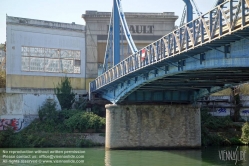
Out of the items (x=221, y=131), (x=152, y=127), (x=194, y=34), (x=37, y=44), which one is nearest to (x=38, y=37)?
(x=37, y=44)

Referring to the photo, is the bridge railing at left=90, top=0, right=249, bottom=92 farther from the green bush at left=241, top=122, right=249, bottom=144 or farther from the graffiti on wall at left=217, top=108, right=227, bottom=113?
the graffiti on wall at left=217, top=108, right=227, bottom=113

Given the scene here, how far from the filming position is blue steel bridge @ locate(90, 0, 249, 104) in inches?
770

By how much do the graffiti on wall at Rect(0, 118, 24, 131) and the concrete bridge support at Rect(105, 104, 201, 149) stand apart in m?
13.6

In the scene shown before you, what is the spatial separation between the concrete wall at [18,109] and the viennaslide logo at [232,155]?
22.6 m

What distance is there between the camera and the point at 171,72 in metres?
28.4

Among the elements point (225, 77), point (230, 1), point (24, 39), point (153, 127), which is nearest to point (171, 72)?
point (225, 77)

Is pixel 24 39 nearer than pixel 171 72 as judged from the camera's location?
No

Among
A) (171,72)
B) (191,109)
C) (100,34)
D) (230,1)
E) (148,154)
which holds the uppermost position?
(100,34)

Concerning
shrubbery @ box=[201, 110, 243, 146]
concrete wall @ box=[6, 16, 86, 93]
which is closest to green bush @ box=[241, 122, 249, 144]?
shrubbery @ box=[201, 110, 243, 146]

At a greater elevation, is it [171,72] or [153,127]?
[171,72]

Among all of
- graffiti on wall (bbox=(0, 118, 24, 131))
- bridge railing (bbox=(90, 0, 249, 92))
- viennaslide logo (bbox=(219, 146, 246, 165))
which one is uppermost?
bridge railing (bbox=(90, 0, 249, 92))

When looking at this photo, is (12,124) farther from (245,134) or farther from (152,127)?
(245,134)

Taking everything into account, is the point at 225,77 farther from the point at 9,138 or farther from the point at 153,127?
the point at 9,138

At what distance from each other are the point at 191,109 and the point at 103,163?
13146 mm
